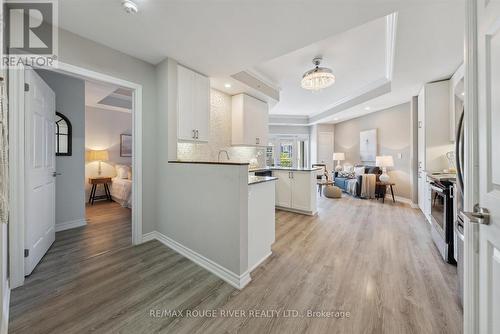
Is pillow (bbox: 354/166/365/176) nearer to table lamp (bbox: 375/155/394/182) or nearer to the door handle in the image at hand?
table lamp (bbox: 375/155/394/182)

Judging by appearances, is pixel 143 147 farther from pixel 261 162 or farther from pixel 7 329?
pixel 261 162

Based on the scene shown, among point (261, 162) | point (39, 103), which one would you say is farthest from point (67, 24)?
point (261, 162)

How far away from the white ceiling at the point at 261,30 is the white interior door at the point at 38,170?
85cm

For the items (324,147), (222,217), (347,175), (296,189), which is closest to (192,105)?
(222,217)

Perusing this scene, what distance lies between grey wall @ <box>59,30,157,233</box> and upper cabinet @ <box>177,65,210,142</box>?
0.37 metres

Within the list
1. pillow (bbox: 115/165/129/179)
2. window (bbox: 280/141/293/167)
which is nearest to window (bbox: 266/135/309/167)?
window (bbox: 280/141/293/167)

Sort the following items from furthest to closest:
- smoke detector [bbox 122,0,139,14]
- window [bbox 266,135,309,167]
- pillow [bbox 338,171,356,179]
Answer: window [bbox 266,135,309,167] < pillow [bbox 338,171,356,179] < smoke detector [bbox 122,0,139,14]

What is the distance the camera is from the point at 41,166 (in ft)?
7.38

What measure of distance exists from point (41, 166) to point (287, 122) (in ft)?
23.9

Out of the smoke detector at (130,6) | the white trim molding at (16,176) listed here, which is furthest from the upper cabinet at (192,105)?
the white trim molding at (16,176)

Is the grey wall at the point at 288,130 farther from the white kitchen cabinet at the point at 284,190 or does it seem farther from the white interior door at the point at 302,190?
the white interior door at the point at 302,190

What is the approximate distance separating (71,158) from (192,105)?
7.62 feet

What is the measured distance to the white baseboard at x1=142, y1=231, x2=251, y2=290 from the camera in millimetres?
1803

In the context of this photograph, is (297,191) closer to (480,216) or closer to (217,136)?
(217,136)
